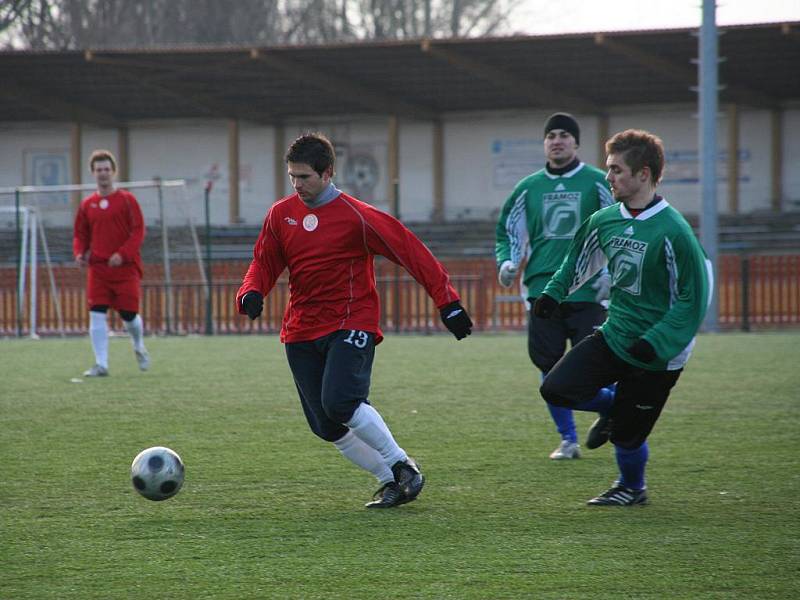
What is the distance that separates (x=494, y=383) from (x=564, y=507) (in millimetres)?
5824

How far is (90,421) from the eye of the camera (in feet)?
27.5

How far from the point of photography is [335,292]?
5.45 m

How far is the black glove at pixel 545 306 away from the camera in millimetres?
5344

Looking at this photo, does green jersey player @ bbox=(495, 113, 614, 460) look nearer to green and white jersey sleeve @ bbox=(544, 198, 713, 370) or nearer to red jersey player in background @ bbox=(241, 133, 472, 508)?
green and white jersey sleeve @ bbox=(544, 198, 713, 370)

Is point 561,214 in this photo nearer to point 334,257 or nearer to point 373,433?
point 334,257

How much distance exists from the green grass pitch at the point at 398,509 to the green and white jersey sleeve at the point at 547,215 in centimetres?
112

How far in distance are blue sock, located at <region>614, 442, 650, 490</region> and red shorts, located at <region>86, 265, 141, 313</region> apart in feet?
22.4

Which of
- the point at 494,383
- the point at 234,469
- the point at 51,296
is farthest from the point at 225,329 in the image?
the point at 234,469

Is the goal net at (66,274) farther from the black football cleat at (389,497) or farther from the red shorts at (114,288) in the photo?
the black football cleat at (389,497)

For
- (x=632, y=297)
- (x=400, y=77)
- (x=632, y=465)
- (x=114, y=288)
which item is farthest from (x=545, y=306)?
(x=400, y=77)

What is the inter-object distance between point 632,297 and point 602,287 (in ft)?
4.86

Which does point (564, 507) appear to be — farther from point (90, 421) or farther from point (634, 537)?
point (90, 421)

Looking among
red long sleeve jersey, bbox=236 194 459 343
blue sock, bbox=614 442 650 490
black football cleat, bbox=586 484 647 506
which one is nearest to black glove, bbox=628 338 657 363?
blue sock, bbox=614 442 650 490

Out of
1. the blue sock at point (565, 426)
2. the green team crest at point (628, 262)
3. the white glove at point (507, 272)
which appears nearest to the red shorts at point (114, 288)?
the white glove at point (507, 272)
